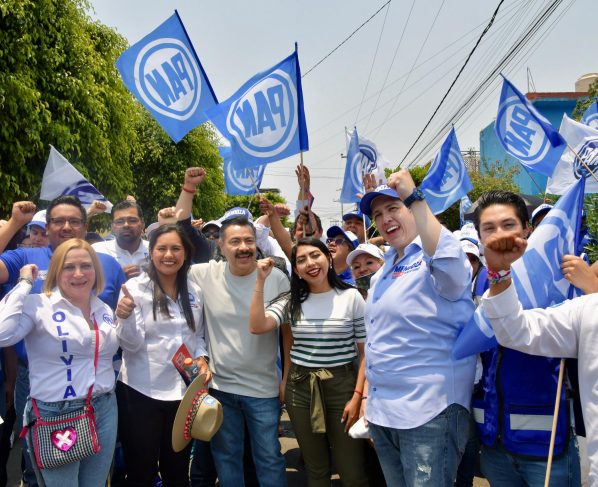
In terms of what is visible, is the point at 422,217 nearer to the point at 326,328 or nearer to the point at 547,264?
the point at 547,264

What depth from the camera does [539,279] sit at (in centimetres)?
227

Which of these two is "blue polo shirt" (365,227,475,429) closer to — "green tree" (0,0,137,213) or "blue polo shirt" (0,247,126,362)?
"blue polo shirt" (0,247,126,362)

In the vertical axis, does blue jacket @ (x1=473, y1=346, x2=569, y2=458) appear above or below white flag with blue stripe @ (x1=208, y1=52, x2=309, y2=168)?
below

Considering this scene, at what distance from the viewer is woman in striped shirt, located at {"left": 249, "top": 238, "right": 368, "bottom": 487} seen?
3078 mm

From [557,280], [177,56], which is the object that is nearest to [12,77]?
[177,56]

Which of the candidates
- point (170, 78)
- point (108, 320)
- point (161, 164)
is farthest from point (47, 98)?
point (161, 164)

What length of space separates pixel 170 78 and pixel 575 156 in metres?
3.49

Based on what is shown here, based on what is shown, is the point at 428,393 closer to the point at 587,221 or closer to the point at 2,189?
the point at 587,221

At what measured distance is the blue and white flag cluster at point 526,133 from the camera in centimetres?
489

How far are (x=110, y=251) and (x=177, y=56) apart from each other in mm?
1687

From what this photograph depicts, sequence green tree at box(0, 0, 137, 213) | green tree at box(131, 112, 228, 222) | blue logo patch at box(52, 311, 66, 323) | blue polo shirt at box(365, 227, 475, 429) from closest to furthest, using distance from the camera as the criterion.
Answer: blue polo shirt at box(365, 227, 475, 429), blue logo patch at box(52, 311, 66, 323), green tree at box(0, 0, 137, 213), green tree at box(131, 112, 228, 222)

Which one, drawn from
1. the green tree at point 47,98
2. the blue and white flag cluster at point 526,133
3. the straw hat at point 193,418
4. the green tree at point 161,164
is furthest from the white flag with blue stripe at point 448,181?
the green tree at point 161,164

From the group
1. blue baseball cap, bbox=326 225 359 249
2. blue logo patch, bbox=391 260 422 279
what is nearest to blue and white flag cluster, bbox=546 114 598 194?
blue baseball cap, bbox=326 225 359 249

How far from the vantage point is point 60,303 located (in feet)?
9.29
